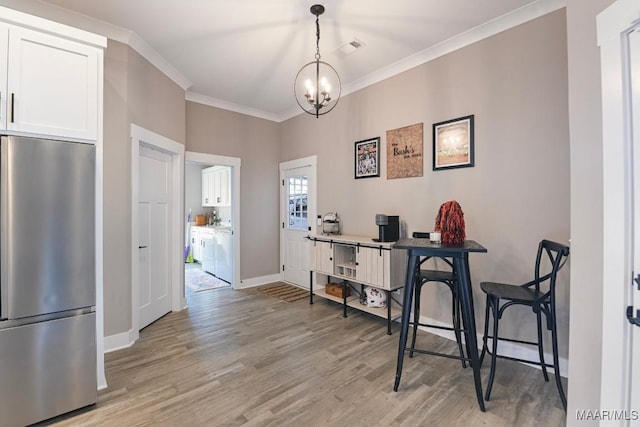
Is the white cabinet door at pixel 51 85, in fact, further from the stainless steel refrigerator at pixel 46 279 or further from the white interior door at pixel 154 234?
the white interior door at pixel 154 234

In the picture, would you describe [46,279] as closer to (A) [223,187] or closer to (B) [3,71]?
(B) [3,71]

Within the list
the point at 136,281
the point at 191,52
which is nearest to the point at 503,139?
the point at 191,52

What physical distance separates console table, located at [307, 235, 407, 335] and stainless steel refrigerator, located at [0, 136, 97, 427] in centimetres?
240

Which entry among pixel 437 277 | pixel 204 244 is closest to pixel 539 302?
pixel 437 277

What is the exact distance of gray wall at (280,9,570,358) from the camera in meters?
2.23

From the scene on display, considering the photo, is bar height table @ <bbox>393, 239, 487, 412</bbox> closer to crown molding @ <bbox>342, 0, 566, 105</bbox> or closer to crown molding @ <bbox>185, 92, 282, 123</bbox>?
crown molding @ <bbox>342, 0, 566, 105</bbox>

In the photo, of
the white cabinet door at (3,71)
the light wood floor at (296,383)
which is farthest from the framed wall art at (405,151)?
the white cabinet door at (3,71)

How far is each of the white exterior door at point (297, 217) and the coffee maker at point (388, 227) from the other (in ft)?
5.00

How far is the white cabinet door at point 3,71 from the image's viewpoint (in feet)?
5.24

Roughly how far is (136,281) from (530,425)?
3.40m

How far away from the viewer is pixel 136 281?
2.83 m

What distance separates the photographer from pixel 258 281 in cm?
479

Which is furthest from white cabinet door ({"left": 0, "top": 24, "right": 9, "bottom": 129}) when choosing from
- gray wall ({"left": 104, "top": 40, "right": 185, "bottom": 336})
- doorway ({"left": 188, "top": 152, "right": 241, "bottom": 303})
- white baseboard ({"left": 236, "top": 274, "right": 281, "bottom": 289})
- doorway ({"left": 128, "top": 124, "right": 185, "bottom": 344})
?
white baseboard ({"left": 236, "top": 274, "right": 281, "bottom": 289})

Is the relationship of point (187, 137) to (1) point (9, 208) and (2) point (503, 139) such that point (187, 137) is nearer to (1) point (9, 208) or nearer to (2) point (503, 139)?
(1) point (9, 208)
